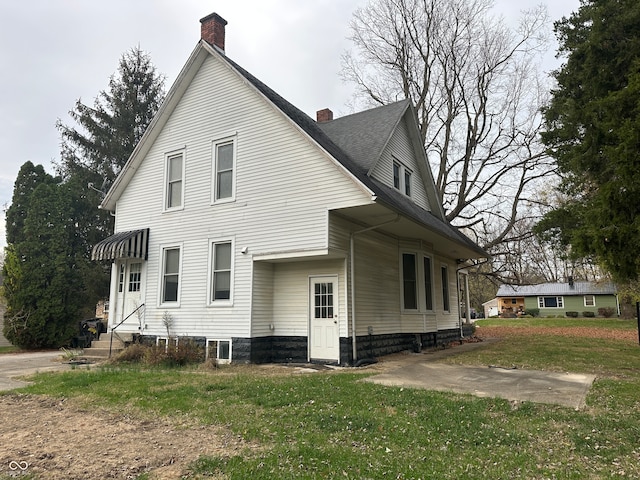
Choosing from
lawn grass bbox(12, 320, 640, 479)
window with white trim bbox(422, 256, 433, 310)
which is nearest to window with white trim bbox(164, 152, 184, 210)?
lawn grass bbox(12, 320, 640, 479)

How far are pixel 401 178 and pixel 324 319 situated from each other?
6.24 metres

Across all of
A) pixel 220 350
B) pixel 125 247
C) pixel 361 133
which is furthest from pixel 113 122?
pixel 220 350

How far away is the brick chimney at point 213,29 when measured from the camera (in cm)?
1345

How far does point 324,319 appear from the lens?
36.1 feet

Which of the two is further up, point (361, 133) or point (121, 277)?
point (361, 133)

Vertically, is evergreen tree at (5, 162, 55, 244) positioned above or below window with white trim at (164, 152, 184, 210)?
above

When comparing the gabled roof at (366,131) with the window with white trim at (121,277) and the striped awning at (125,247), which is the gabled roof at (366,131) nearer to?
the striped awning at (125,247)

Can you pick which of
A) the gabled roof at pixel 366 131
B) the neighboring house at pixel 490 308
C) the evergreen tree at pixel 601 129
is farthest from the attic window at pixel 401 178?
the neighboring house at pixel 490 308

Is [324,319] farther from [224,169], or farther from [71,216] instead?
[71,216]

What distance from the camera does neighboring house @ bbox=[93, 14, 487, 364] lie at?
10758mm

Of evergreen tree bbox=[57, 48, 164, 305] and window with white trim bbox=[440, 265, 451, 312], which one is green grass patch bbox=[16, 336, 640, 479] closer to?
window with white trim bbox=[440, 265, 451, 312]

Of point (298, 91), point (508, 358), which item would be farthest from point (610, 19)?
point (298, 91)

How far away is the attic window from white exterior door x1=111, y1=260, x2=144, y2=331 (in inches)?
348

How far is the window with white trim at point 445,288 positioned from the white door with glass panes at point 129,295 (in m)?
10.9
